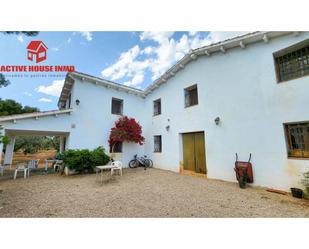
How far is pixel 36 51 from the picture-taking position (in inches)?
263

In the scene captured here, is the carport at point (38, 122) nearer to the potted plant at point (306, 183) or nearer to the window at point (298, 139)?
the window at point (298, 139)

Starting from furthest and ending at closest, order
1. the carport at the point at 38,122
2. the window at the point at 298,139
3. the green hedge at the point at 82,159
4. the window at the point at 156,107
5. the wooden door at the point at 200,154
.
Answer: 1. the window at the point at 156,107
2. the green hedge at the point at 82,159
3. the wooden door at the point at 200,154
4. the carport at the point at 38,122
5. the window at the point at 298,139

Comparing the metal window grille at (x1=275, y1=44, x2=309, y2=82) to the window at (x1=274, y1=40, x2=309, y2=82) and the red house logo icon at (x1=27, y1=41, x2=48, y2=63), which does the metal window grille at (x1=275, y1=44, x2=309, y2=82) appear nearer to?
the window at (x1=274, y1=40, x2=309, y2=82)

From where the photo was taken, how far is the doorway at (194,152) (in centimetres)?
740

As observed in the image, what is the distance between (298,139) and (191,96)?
5.07 metres

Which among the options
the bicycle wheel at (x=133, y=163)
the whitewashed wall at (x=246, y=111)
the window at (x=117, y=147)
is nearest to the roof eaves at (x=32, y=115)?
the window at (x=117, y=147)

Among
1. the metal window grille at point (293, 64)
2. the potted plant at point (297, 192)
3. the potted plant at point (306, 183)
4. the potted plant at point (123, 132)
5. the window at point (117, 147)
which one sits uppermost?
the metal window grille at point (293, 64)

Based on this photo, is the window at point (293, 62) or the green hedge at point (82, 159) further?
the green hedge at point (82, 159)

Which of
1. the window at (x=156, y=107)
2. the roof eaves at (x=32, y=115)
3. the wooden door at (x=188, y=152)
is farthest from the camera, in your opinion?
the window at (x=156, y=107)

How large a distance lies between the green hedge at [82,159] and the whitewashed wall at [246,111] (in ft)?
14.1

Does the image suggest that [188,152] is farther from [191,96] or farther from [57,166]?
[57,166]
